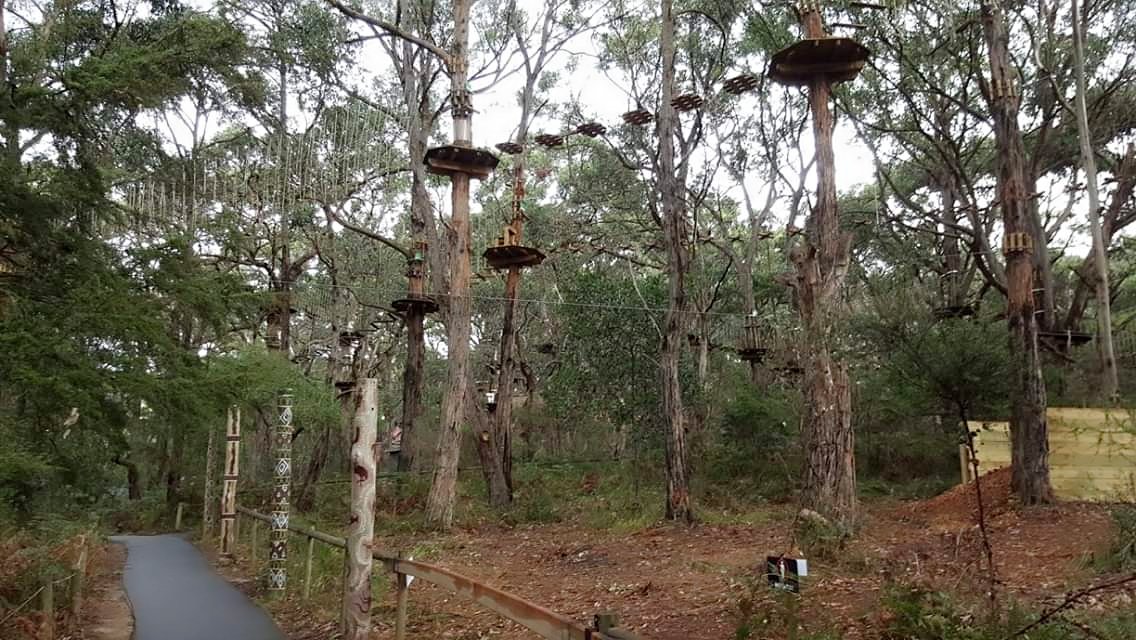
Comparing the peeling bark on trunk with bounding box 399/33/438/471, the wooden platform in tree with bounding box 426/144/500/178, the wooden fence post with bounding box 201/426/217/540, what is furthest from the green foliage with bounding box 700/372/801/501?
the wooden fence post with bounding box 201/426/217/540

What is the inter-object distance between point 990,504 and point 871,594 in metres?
6.75

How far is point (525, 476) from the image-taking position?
20.7 m

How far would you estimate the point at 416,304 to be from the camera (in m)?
18.0

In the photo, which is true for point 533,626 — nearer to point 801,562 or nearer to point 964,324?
point 801,562

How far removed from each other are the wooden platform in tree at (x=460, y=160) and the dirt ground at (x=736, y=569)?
6713mm

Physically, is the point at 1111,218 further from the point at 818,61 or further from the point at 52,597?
the point at 52,597

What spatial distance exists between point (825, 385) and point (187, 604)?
8.04 m

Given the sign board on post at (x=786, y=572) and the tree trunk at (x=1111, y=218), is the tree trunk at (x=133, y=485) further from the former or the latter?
the tree trunk at (x=1111, y=218)

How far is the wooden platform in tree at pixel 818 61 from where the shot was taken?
1011 cm

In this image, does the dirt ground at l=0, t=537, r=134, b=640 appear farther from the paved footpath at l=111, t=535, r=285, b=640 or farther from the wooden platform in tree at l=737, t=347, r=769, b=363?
the wooden platform in tree at l=737, t=347, r=769, b=363

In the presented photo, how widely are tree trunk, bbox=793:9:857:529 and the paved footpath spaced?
6.29m

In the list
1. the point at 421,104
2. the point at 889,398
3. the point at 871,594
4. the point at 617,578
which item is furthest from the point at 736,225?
the point at 871,594

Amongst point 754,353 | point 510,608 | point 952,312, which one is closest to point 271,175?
point 754,353

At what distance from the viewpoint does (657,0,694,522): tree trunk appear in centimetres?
1345
